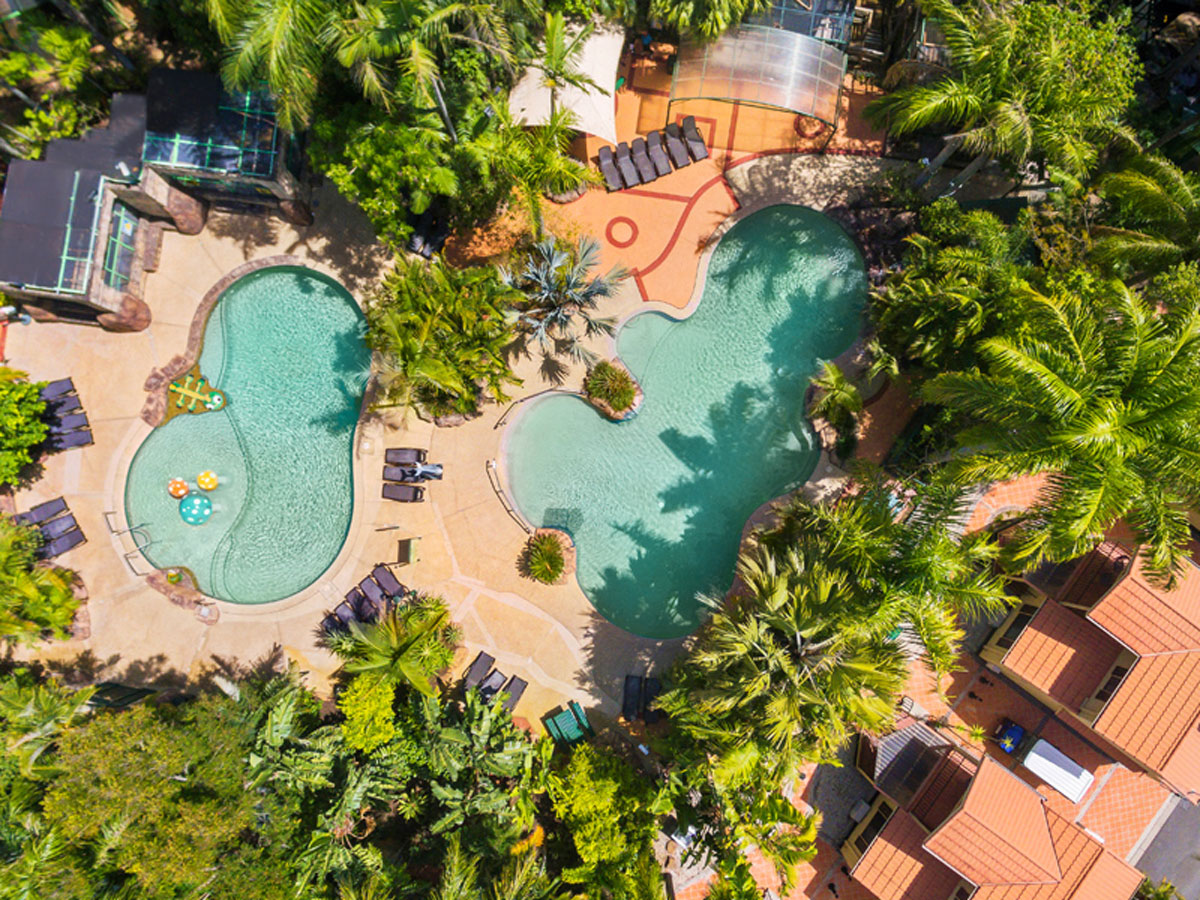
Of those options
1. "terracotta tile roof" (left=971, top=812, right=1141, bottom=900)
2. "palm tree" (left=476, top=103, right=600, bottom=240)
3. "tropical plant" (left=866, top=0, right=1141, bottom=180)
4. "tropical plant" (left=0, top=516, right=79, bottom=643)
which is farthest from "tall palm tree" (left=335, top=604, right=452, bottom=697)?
"tropical plant" (left=866, top=0, right=1141, bottom=180)

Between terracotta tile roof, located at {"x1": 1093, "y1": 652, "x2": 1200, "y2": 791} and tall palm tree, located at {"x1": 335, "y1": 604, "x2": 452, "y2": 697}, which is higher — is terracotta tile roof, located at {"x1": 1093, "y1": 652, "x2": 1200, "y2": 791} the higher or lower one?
the higher one

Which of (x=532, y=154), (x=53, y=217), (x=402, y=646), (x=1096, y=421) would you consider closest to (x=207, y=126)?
(x=53, y=217)

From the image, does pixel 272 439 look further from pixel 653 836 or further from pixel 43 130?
pixel 653 836

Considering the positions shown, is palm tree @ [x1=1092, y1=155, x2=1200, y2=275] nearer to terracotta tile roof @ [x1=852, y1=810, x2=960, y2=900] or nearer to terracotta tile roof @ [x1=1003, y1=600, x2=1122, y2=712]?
terracotta tile roof @ [x1=1003, y1=600, x2=1122, y2=712]

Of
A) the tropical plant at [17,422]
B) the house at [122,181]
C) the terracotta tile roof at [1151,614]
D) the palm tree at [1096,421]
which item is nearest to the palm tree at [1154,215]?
the palm tree at [1096,421]

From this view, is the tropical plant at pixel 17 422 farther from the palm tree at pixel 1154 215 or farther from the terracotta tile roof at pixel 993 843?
the palm tree at pixel 1154 215

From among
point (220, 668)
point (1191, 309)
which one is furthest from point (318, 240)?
point (1191, 309)
